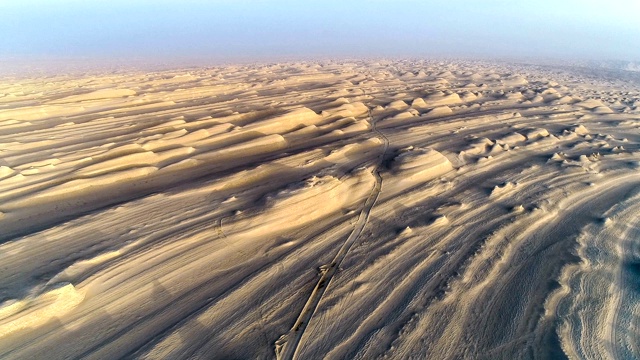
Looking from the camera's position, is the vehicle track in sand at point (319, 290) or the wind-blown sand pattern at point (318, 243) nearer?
the vehicle track in sand at point (319, 290)

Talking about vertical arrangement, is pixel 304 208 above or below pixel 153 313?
above

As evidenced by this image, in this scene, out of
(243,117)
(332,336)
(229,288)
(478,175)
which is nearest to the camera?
(332,336)

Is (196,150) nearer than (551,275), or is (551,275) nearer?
(551,275)

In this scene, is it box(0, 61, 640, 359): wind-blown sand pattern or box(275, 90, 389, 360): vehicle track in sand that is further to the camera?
box(0, 61, 640, 359): wind-blown sand pattern

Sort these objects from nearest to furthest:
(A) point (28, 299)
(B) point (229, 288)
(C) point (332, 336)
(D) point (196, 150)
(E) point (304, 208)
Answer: (C) point (332, 336)
(A) point (28, 299)
(B) point (229, 288)
(E) point (304, 208)
(D) point (196, 150)

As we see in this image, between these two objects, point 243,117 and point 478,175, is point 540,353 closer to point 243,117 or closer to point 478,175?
point 478,175

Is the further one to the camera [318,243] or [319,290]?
[318,243]

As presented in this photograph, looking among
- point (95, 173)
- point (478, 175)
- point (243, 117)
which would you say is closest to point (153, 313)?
point (95, 173)
